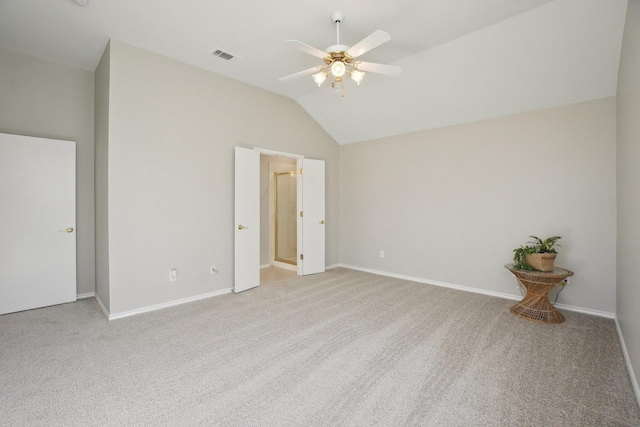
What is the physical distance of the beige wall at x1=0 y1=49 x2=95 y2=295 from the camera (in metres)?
3.31

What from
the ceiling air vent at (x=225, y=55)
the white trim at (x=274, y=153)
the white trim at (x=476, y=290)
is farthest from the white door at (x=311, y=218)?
the ceiling air vent at (x=225, y=55)

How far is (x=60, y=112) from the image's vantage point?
3.60 metres

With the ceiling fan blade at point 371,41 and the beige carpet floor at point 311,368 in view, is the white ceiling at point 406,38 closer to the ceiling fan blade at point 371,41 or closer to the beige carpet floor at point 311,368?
the ceiling fan blade at point 371,41

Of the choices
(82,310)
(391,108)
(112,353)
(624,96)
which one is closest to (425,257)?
(391,108)

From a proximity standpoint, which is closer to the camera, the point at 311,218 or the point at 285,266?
the point at 311,218

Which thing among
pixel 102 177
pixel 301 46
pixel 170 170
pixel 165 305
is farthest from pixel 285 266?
pixel 301 46

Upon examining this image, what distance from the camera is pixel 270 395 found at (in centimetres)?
185

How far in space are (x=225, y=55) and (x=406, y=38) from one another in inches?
82.9

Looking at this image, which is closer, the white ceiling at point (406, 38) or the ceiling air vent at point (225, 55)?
the white ceiling at point (406, 38)

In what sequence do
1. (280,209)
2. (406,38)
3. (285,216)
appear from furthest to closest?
(285,216) → (280,209) → (406,38)

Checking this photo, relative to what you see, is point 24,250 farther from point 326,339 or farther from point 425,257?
point 425,257

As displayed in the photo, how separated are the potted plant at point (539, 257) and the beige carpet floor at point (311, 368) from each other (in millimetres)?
598

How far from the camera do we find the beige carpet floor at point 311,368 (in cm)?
169

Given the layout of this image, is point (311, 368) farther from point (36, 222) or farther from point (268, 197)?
point (268, 197)
